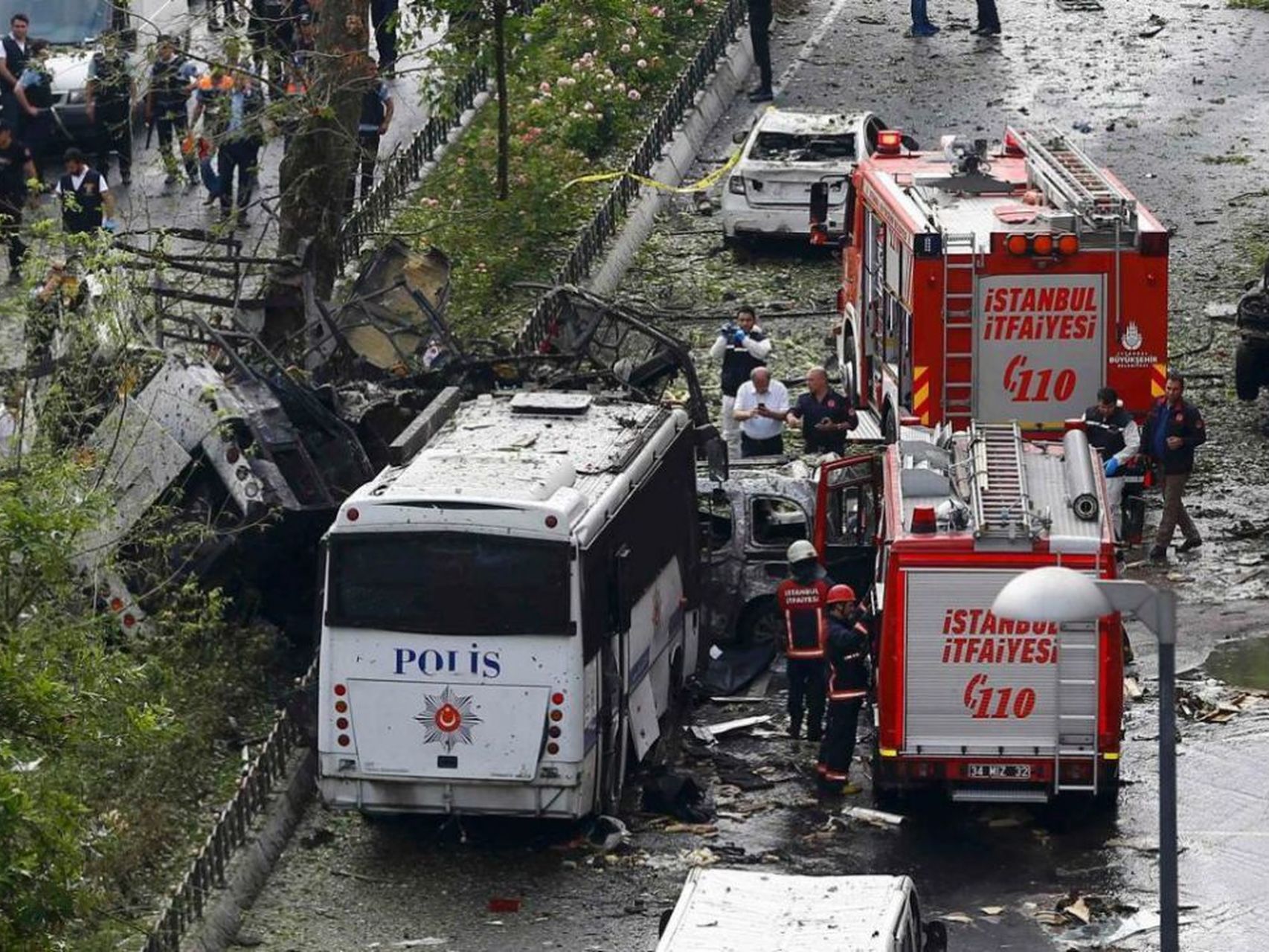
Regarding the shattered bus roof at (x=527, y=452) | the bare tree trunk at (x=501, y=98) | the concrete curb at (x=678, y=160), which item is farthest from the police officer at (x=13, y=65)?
the shattered bus roof at (x=527, y=452)

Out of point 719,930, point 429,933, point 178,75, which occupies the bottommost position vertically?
point 429,933

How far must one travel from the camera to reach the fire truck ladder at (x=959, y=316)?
79.3ft

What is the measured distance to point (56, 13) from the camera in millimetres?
34875

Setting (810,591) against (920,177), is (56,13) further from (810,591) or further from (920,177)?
(810,591)

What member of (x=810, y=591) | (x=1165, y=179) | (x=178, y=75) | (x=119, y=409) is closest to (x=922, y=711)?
(x=810, y=591)

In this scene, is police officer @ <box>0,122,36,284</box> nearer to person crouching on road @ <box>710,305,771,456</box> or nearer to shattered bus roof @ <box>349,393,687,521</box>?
person crouching on road @ <box>710,305,771,456</box>

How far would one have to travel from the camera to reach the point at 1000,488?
19.3m

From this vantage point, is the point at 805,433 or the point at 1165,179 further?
the point at 1165,179

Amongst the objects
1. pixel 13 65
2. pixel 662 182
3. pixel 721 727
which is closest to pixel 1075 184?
pixel 721 727

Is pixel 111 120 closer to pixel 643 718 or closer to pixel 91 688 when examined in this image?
pixel 643 718

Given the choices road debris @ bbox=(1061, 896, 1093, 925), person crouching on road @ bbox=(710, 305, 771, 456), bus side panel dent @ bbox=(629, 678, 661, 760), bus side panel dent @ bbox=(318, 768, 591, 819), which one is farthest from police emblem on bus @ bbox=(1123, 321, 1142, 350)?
bus side panel dent @ bbox=(318, 768, 591, 819)

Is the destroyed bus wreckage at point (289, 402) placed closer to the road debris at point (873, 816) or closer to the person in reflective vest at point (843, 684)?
the person in reflective vest at point (843, 684)

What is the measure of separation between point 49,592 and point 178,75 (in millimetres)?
12683

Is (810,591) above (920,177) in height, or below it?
below
